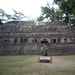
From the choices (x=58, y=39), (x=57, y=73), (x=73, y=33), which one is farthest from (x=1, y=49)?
(x=57, y=73)

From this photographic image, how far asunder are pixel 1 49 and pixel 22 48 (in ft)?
10.7

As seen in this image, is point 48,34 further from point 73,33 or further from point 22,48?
point 22,48

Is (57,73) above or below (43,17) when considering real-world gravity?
below

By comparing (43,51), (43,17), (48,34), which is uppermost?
(43,17)

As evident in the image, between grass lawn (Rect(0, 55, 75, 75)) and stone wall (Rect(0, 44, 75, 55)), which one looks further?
stone wall (Rect(0, 44, 75, 55))

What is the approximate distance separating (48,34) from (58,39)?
2.21m

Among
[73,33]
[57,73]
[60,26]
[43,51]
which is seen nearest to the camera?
[57,73]

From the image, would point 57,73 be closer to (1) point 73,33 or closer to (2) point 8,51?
(2) point 8,51

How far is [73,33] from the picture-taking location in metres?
34.8

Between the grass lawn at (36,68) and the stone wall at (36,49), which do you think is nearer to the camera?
the grass lawn at (36,68)

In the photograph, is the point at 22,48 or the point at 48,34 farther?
the point at 48,34

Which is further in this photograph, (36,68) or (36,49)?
(36,49)

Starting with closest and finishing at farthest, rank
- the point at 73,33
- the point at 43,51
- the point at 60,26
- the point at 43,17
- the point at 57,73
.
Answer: the point at 57,73, the point at 43,51, the point at 73,33, the point at 60,26, the point at 43,17

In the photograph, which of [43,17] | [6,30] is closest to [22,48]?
[6,30]
